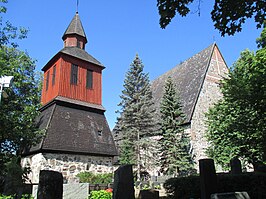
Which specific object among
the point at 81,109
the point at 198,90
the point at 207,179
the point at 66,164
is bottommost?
the point at 207,179

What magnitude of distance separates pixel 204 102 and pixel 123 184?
18.4m

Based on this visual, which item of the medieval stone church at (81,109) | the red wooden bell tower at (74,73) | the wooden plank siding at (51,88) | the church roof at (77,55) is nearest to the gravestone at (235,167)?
the medieval stone church at (81,109)

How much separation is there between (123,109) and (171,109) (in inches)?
183

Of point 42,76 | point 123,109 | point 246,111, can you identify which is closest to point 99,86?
point 123,109

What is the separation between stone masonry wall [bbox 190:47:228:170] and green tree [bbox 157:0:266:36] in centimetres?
1561

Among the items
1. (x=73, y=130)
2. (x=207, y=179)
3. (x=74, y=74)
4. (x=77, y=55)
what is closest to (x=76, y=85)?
(x=74, y=74)

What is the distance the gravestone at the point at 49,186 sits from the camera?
5141 mm

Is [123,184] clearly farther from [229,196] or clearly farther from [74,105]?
[74,105]

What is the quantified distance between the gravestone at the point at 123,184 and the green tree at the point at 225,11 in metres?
3.80

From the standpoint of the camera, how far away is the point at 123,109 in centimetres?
2294

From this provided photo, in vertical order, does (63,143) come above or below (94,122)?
below

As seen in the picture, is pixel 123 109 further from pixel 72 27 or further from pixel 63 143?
pixel 72 27

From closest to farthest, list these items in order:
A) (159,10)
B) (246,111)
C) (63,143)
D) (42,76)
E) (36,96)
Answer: (159,10), (246,111), (63,143), (36,96), (42,76)

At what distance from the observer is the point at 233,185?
9812 mm
